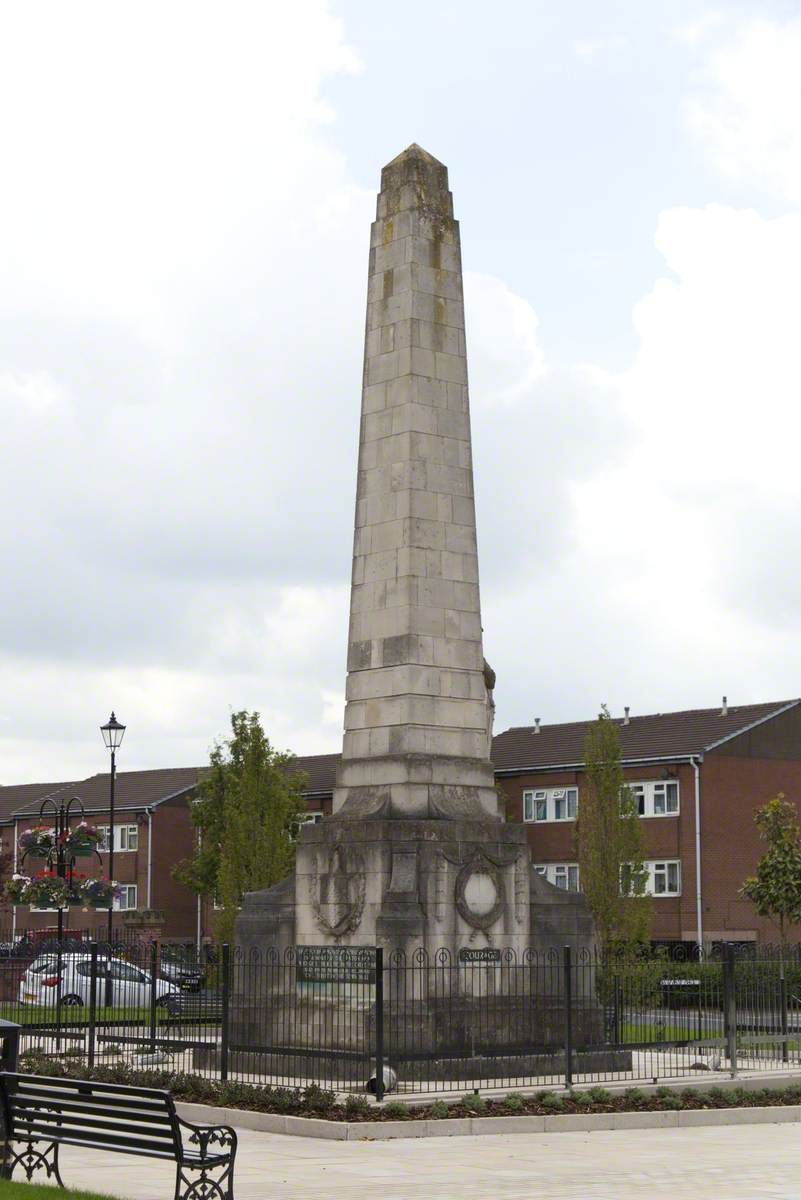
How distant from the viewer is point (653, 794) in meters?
62.8

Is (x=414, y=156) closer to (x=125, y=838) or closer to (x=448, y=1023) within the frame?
(x=448, y=1023)

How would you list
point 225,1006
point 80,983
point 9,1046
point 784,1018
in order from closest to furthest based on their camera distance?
point 9,1046 < point 225,1006 < point 784,1018 < point 80,983

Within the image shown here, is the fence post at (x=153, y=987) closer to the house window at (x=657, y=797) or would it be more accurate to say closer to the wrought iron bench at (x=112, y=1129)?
the wrought iron bench at (x=112, y=1129)

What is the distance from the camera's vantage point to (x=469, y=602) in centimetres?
2523

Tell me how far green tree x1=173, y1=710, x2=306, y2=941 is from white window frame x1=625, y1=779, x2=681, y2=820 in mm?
12096

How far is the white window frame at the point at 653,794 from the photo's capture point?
61.9m

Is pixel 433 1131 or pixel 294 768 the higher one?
pixel 294 768

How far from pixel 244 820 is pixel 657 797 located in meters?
15.5

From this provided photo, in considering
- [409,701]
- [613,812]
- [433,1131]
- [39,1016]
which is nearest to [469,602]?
[409,701]

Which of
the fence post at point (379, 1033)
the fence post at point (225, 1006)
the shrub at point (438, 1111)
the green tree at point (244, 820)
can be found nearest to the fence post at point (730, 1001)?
the fence post at point (379, 1033)

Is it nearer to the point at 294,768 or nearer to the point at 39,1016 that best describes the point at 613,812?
the point at 294,768

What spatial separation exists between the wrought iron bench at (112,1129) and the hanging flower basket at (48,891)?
19.3m

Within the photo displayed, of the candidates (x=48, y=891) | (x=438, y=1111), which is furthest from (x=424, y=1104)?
(x=48, y=891)

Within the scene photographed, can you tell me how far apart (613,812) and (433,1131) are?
123 ft
